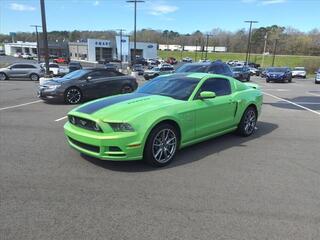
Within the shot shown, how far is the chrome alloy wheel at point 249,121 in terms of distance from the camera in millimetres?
7633

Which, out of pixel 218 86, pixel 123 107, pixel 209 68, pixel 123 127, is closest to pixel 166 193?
pixel 123 127

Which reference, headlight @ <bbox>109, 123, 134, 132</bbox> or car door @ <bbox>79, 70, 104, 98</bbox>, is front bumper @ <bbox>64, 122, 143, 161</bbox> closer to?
headlight @ <bbox>109, 123, 134, 132</bbox>

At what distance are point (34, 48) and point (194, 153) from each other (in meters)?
129

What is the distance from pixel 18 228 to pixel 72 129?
2.28 m

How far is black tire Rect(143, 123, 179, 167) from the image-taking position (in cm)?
533

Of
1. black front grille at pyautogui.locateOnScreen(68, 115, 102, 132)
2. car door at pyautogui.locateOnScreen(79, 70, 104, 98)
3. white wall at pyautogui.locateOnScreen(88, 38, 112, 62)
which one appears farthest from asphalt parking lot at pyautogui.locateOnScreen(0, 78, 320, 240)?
white wall at pyautogui.locateOnScreen(88, 38, 112, 62)

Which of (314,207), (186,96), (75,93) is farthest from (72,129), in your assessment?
(75,93)

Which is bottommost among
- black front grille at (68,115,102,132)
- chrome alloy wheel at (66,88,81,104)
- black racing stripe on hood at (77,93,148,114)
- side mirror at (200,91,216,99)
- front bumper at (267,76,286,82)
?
front bumper at (267,76,286,82)

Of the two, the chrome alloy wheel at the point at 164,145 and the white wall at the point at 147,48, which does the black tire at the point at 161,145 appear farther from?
the white wall at the point at 147,48

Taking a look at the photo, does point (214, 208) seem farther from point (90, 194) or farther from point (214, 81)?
point (214, 81)

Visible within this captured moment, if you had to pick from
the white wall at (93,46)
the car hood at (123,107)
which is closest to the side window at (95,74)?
the car hood at (123,107)

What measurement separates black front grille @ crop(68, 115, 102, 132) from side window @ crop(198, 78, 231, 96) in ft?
7.18

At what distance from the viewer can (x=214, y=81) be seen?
6879 mm

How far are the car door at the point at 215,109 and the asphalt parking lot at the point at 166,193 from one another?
0.43 metres
